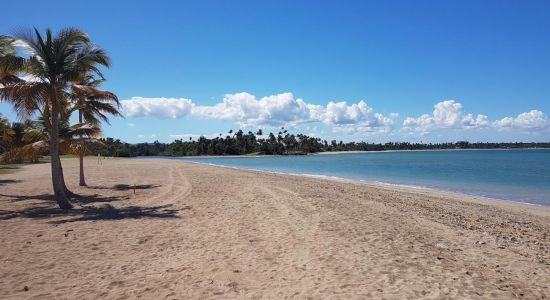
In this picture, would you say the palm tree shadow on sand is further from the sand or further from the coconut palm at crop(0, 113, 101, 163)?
the coconut palm at crop(0, 113, 101, 163)

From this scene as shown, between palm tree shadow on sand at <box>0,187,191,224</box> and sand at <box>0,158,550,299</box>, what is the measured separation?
0.06 meters

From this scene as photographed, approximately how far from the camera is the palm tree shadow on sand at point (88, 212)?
11.3 m

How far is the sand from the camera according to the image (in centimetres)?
578

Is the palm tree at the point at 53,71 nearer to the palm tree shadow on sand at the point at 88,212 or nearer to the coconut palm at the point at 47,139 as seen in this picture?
the palm tree shadow on sand at the point at 88,212

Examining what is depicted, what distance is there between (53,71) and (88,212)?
4706 millimetres

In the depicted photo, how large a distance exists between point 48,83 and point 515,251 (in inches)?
548

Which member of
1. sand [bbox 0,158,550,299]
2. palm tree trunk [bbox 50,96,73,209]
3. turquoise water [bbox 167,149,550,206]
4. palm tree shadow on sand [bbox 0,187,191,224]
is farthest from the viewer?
turquoise water [bbox 167,149,550,206]

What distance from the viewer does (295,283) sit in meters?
5.98

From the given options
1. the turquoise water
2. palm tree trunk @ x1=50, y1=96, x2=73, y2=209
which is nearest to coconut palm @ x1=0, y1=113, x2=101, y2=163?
palm tree trunk @ x1=50, y1=96, x2=73, y2=209

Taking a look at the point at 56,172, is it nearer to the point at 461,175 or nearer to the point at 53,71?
the point at 53,71

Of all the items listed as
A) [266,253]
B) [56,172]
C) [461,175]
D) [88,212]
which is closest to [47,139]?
[56,172]

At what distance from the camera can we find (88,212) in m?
12.2

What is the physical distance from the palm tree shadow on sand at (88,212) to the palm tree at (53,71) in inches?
29.2

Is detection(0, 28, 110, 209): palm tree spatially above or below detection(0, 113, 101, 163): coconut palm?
above
